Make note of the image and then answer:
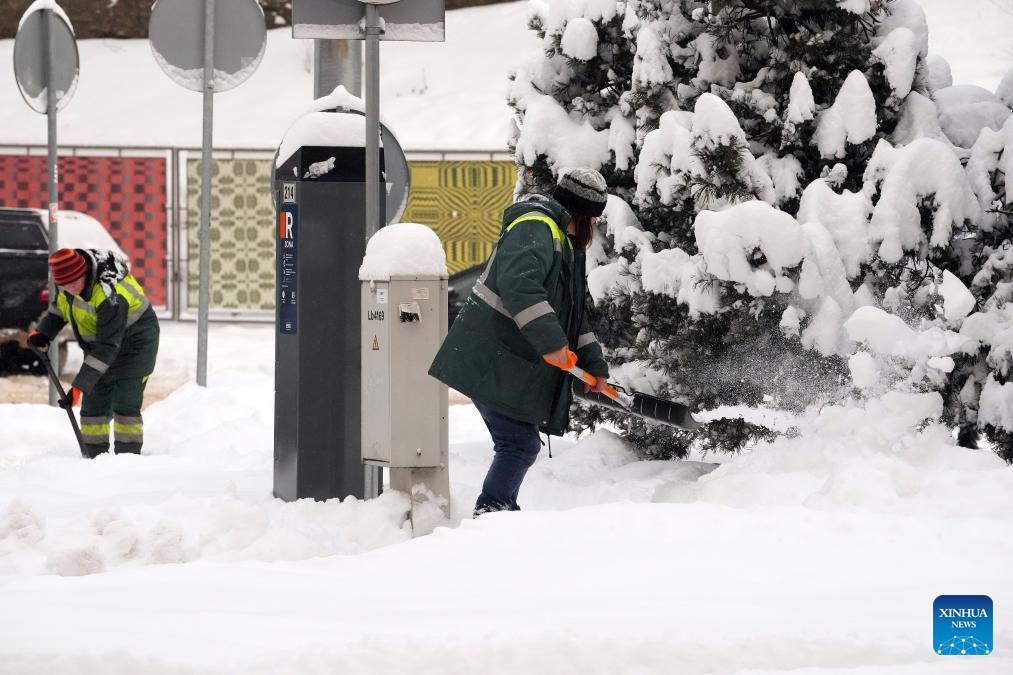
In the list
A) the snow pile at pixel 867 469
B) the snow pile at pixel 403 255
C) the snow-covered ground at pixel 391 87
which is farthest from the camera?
the snow-covered ground at pixel 391 87

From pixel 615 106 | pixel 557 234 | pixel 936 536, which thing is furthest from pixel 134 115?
pixel 936 536

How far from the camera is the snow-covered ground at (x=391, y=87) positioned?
21562 millimetres

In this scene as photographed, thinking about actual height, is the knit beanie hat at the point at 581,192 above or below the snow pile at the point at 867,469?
above

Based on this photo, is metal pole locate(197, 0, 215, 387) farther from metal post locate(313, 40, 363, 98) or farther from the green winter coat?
the green winter coat

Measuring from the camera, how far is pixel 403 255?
5.64 m

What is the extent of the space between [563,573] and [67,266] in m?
4.83

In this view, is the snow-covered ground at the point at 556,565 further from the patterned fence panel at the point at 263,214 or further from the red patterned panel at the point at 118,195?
the red patterned panel at the point at 118,195

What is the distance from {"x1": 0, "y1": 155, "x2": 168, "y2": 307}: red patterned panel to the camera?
18.6 meters

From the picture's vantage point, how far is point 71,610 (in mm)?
3795

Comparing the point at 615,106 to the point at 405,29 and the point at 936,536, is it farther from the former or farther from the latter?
the point at 936,536

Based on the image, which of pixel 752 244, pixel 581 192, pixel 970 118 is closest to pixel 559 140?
pixel 752 244

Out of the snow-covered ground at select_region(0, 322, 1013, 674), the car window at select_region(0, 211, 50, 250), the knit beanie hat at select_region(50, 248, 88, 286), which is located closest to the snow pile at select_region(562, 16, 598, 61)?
the snow-covered ground at select_region(0, 322, 1013, 674)

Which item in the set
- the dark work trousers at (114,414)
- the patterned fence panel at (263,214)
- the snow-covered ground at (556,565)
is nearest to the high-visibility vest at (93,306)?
the dark work trousers at (114,414)

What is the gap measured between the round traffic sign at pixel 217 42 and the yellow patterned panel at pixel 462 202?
29.4ft
